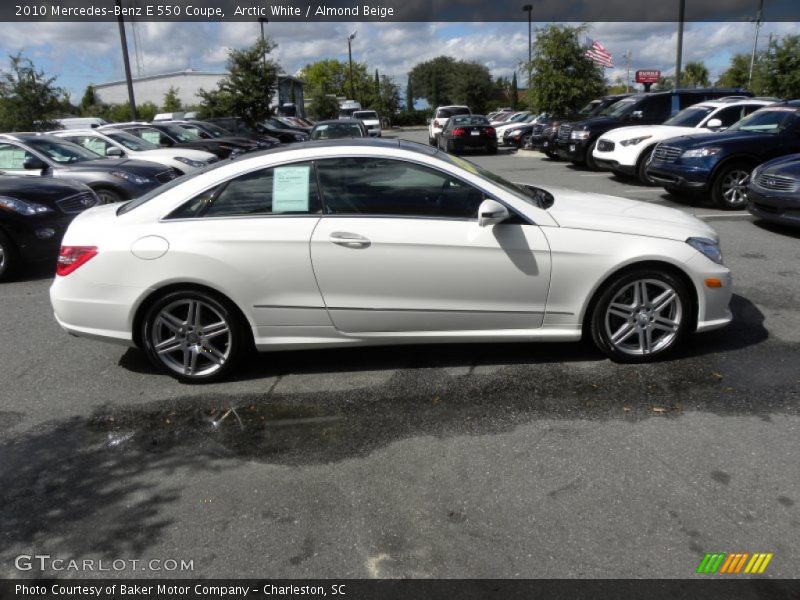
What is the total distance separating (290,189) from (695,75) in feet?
276

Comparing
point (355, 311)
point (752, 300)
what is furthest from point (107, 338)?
point (752, 300)

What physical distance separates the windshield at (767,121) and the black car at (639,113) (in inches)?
197

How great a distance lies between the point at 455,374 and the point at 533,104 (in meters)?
22.6

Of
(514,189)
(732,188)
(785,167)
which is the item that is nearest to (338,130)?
(732,188)

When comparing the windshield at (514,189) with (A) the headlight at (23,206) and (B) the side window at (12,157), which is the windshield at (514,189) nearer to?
(A) the headlight at (23,206)

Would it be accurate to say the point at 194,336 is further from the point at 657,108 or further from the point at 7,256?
the point at 657,108

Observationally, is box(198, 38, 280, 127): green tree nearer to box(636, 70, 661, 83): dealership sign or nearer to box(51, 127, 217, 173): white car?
box(51, 127, 217, 173): white car

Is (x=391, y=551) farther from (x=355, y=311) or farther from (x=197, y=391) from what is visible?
(x=197, y=391)

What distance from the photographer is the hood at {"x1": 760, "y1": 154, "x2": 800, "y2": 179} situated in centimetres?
785

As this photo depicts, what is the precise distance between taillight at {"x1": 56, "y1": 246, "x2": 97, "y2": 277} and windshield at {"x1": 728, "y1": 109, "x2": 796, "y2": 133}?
10187 mm

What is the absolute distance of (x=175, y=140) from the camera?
1716 cm

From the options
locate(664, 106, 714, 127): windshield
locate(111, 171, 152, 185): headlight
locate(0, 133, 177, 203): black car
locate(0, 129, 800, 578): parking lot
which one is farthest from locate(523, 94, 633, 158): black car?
locate(0, 129, 800, 578): parking lot

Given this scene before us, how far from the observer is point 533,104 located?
25.0 metres

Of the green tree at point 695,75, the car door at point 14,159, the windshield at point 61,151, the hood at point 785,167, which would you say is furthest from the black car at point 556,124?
the green tree at point 695,75
